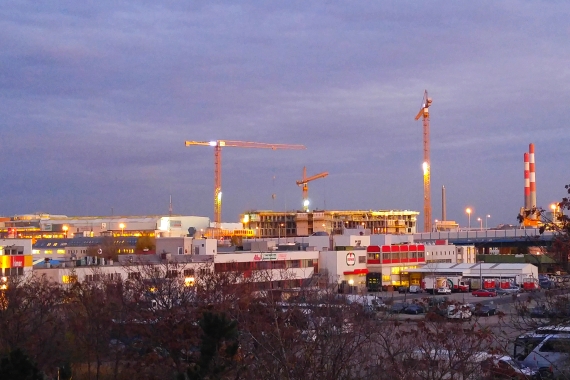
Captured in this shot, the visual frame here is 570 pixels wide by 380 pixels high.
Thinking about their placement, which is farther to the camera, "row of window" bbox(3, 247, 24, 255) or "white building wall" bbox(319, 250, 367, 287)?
"white building wall" bbox(319, 250, 367, 287)

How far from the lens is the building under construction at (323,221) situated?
99875mm

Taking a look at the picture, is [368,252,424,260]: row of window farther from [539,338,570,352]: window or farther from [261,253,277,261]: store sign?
[539,338,570,352]: window

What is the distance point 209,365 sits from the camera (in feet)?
28.0

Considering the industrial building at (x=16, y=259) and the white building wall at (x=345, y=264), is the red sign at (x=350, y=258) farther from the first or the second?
the industrial building at (x=16, y=259)

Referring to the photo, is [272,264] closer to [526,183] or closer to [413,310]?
[413,310]

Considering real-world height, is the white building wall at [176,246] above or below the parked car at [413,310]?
above

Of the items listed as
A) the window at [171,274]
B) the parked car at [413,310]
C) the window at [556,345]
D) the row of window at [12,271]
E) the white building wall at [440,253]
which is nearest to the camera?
the window at [556,345]

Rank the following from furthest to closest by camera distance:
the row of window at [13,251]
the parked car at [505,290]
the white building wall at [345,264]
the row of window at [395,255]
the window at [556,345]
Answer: the row of window at [395,255], the white building wall at [345,264], the parked car at [505,290], the row of window at [13,251], the window at [556,345]

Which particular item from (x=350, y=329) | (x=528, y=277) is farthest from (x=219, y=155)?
(x=350, y=329)

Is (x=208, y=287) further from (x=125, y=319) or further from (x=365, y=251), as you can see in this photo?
(x=365, y=251)

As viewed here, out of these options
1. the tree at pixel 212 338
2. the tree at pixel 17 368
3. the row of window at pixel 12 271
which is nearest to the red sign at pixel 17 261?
the row of window at pixel 12 271

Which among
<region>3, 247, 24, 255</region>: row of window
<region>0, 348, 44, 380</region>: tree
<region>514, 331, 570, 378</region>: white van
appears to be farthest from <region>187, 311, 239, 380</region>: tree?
<region>3, 247, 24, 255</region>: row of window

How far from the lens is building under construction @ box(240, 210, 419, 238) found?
328 ft

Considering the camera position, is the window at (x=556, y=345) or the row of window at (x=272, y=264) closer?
the window at (x=556, y=345)
